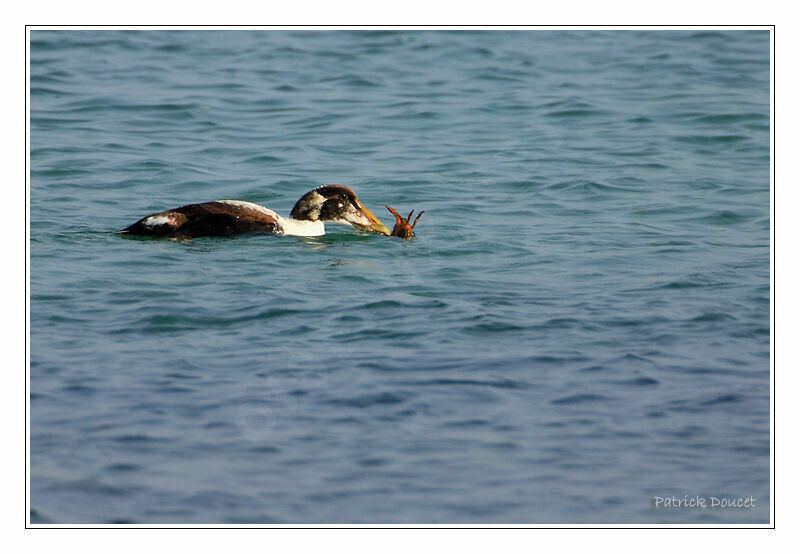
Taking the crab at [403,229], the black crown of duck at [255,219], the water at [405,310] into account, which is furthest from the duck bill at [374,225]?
the water at [405,310]

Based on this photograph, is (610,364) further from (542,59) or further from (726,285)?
(542,59)

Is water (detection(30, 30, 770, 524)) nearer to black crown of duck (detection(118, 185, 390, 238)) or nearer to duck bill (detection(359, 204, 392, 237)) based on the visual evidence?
black crown of duck (detection(118, 185, 390, 238))

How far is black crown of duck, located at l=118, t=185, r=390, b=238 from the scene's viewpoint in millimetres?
9773

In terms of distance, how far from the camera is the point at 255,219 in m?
9.91

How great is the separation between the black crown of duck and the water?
189 millimetres

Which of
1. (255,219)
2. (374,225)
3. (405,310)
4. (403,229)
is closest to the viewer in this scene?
(405,310)

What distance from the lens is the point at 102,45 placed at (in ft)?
63.6

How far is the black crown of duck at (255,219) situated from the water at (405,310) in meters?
0.19

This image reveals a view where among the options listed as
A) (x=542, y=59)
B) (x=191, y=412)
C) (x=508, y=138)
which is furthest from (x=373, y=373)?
(x=542, y=59)

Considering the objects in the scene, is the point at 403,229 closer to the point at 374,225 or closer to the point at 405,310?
the point at 374,225

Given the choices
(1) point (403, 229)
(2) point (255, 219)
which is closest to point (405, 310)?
(1) point (403, 229)

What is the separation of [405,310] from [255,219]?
8.49 ft

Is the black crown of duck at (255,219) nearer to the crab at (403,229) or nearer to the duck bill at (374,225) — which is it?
the duck bill at (374,225)
